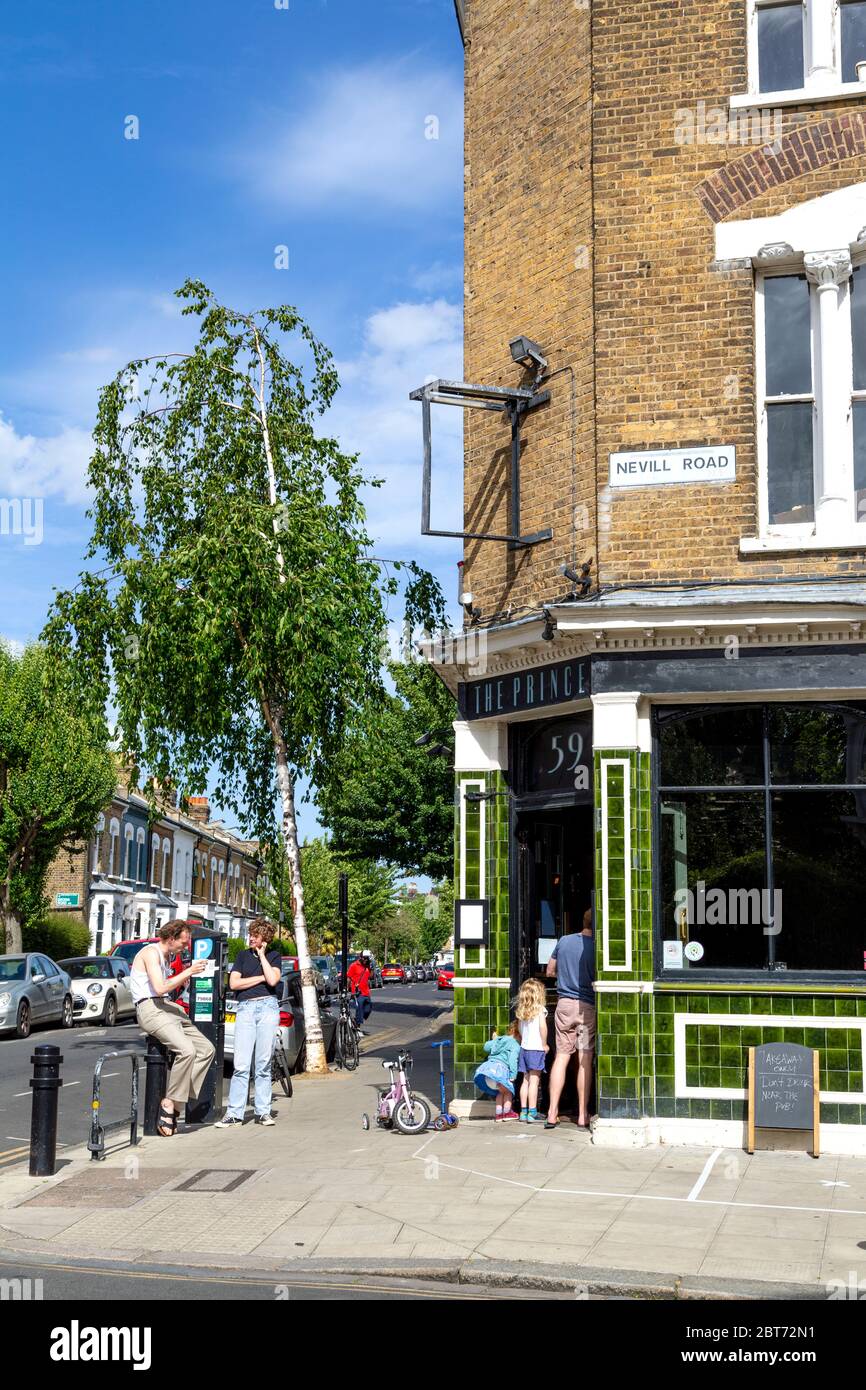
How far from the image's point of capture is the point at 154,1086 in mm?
12203

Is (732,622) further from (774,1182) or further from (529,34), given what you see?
(529,34)

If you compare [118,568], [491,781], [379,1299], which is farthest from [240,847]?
[379,1299]

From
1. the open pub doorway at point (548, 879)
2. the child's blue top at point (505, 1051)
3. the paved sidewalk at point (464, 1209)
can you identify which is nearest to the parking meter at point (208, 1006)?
the paved sidewalk at point (464, 1209)

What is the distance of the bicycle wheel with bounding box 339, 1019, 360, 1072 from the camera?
60.6ft

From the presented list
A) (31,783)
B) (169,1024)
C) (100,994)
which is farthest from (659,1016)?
(31,783)

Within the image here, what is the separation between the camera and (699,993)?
11086 millimetres

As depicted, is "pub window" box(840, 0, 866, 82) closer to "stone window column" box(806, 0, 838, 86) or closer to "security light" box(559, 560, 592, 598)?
"stone window column" box(806, 0, 838, 86)

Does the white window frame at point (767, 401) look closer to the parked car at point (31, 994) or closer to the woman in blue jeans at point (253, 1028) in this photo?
the woman in blue jeans at point (253, 1028)

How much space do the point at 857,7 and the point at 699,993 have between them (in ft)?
28.4

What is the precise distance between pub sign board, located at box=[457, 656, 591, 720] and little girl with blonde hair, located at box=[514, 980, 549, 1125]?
2.51 meters

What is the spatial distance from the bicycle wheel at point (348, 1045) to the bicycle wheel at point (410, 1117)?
23.0 feet

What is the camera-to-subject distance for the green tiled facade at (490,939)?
12.5 metres

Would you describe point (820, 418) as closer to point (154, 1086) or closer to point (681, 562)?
point (681, 562)

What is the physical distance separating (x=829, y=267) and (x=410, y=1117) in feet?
26.3
